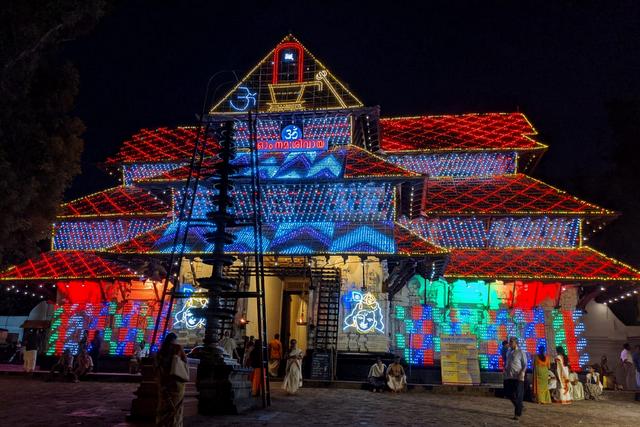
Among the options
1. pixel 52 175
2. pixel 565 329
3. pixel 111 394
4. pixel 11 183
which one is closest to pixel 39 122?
pixel 52 175

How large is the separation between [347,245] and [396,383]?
424 cm

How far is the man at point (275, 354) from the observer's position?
1595 cm

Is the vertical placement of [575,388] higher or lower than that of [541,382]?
lower

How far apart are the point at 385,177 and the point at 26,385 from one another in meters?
11.9

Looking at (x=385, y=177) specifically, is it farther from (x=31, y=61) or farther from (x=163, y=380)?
(x=163, y=380)

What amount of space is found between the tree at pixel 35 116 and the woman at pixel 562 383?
13849mm

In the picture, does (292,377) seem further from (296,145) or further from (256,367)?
(296,145)

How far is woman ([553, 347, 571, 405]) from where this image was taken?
1420 centimetres

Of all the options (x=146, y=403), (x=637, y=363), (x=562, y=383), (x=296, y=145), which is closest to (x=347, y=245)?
(x=296, y=145)

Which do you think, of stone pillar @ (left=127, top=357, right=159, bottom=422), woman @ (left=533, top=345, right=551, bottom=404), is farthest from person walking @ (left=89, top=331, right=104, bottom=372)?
woman @ (left=533, top=345, right=551, bottom=404)

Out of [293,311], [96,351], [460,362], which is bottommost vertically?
[460,362]

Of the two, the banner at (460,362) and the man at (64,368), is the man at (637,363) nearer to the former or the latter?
the banner at (460,362)

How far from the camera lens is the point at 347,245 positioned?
53.0 feet

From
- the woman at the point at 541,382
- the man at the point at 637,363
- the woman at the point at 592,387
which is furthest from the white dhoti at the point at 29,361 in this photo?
the man at the point at 637,363
